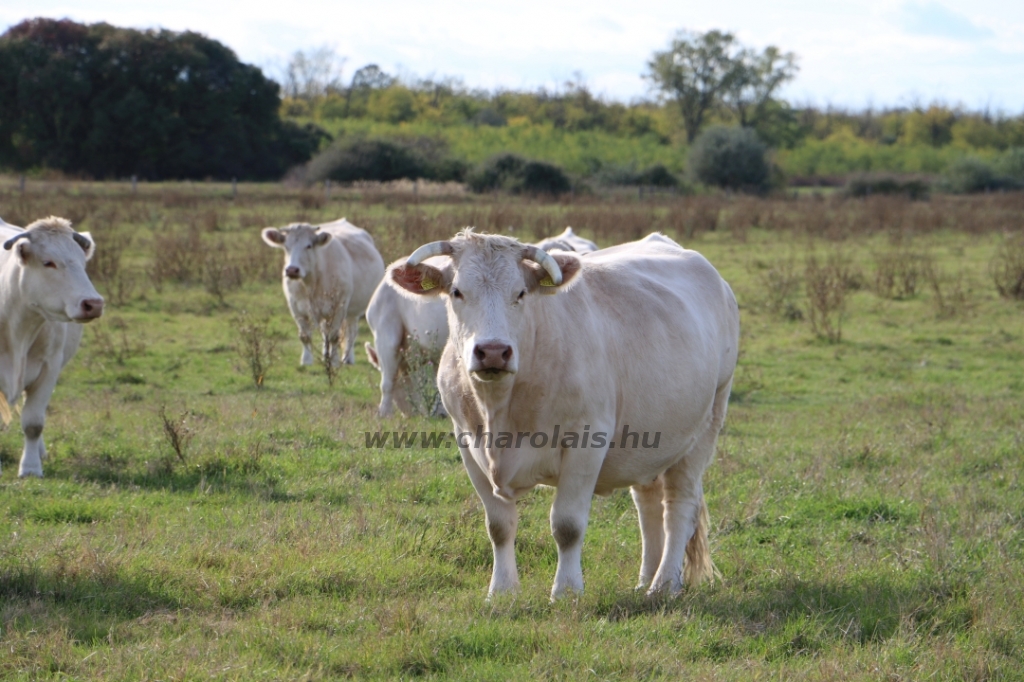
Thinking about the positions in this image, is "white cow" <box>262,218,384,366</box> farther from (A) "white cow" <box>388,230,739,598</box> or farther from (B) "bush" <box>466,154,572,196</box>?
(B) "bush" <box>466,154,572,196</box>

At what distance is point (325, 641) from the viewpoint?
400 centimetres

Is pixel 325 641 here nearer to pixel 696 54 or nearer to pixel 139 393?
pixel 139 393

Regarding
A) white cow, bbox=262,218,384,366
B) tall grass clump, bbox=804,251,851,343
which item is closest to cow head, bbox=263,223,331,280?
white cow, bbox=262,218,384,366

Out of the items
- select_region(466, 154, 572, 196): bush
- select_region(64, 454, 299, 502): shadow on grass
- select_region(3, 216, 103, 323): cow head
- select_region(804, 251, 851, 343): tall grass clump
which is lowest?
select_region(64, 454, 299, 502): shadow on grass

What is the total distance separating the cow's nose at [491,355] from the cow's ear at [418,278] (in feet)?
2.19

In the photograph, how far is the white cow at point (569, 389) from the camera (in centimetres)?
446

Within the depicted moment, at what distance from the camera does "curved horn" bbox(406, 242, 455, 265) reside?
4.40 m

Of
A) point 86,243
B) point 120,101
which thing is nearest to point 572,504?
point 86,243

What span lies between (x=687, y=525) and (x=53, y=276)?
465 centimetres

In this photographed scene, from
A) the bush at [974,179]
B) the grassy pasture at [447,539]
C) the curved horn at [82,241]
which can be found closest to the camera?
the grassy pasture at [447,539]

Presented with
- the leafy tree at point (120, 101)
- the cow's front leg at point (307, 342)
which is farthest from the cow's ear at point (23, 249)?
the leafy tree at point (120, 101)

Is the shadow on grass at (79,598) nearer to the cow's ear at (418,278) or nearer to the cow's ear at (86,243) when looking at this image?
the cow's ear at (418,278)

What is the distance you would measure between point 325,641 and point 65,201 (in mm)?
23315

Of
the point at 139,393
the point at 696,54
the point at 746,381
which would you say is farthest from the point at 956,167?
the point at 139,393
